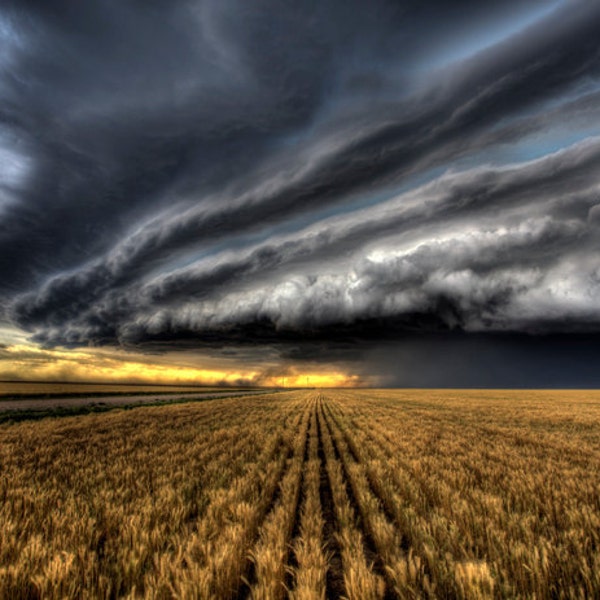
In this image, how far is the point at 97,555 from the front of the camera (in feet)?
13.5

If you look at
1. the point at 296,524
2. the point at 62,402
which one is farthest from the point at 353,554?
the point at 62,402

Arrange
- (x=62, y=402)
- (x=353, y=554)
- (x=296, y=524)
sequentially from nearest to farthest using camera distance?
(x=353, y=554), (x=296, y=524), (x=62, y=402)

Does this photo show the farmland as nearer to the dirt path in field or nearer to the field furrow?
the field furrow

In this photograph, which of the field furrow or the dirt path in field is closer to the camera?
the field furrow

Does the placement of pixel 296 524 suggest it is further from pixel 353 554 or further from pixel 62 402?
pixel 62 402

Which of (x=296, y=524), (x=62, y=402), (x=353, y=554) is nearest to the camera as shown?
(x=353, y=554)

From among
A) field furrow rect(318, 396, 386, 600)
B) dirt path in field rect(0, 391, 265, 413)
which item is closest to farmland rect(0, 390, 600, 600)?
field furrow rect(318, 396, 386, 600)

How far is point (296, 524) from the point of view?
217 inches

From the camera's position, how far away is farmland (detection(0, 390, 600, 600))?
134 inches

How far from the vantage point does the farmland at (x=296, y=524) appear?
339 centimetres

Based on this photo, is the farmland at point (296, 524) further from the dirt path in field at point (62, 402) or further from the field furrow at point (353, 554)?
the dirt path in field at point (62, 402)

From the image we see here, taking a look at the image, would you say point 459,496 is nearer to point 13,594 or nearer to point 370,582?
point 370,582

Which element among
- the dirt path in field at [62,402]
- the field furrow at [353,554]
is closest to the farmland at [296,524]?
the field furrow at [353,554]

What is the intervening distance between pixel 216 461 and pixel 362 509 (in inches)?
193
